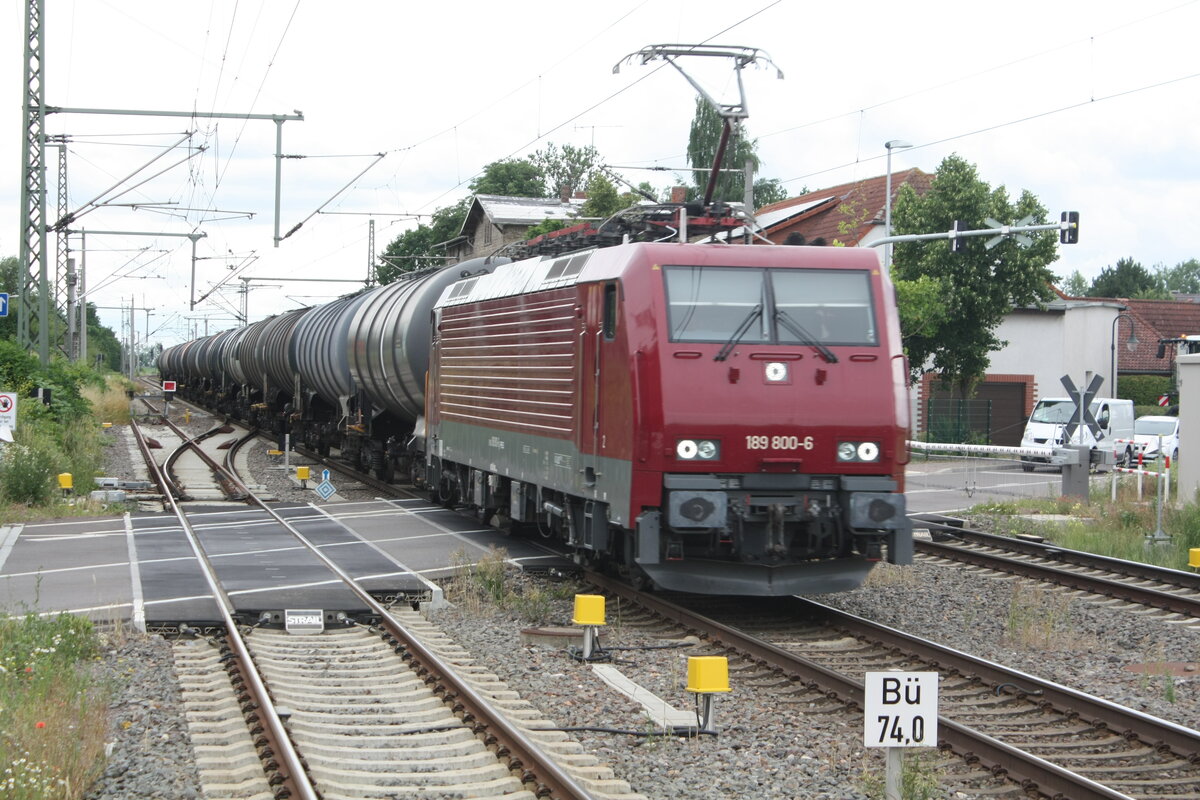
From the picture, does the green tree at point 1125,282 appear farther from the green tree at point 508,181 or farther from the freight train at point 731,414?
the freight train at point 731,414

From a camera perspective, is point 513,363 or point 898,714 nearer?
point 898,714

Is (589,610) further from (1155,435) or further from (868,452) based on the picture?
(1155,435)

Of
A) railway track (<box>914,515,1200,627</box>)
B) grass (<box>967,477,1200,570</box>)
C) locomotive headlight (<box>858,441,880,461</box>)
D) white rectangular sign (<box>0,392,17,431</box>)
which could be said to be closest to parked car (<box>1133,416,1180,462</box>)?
grass (<box>967,477,1200,570</box>)

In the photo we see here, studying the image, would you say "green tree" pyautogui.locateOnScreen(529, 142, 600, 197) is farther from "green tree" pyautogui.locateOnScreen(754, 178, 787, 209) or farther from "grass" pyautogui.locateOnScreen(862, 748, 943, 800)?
"grass" pyautogui.locateOnScreen(862, 748, 943, 800)

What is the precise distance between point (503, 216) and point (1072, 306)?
2534 cm

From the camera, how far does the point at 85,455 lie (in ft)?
81.1

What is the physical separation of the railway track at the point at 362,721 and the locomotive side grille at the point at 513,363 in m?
2.76

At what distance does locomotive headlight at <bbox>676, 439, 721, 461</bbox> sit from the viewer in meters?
10.3

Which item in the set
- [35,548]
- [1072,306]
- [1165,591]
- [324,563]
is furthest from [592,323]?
[1072,306]

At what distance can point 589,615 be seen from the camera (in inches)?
377

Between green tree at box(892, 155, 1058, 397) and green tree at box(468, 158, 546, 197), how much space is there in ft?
154

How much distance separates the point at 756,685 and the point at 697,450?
2.05 metres

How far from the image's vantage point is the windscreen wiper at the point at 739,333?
1044 centimetres

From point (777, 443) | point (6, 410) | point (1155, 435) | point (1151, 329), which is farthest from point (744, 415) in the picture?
point (1151, 329)
